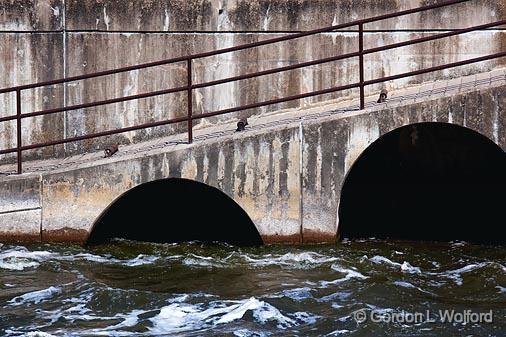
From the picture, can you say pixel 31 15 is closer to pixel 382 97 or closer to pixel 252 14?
pixel 252 14

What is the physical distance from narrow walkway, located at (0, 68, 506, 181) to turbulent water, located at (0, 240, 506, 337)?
115 centimetres

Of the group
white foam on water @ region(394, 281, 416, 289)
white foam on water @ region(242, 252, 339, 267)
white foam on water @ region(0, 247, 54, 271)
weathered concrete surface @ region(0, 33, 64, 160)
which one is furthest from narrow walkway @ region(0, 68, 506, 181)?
white foam on water @ region(394, 281, 416, 289)

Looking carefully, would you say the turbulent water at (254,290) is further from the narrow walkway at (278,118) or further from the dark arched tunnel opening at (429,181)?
the dark arched tunnel opening at (429,181)

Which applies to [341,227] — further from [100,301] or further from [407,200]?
[100,301]

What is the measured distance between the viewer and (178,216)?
14.6m

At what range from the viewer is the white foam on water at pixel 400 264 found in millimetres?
11172

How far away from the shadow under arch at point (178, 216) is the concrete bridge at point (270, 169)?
0.97 m

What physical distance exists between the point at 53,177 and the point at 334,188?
327cm

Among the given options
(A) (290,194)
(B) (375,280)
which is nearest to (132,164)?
(A) (290,194)

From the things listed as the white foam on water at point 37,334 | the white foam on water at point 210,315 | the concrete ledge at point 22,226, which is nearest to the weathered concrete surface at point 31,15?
the concrete ledge at point 22,226

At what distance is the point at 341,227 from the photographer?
13008 millimetres

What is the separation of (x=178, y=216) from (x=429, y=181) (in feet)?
11.1

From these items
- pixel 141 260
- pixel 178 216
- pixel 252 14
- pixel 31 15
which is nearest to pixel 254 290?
pixel 141 260

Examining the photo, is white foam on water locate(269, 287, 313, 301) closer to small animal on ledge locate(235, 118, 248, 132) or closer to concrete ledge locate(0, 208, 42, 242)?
small animal on ledge locate(235, 118, 248, 132)
